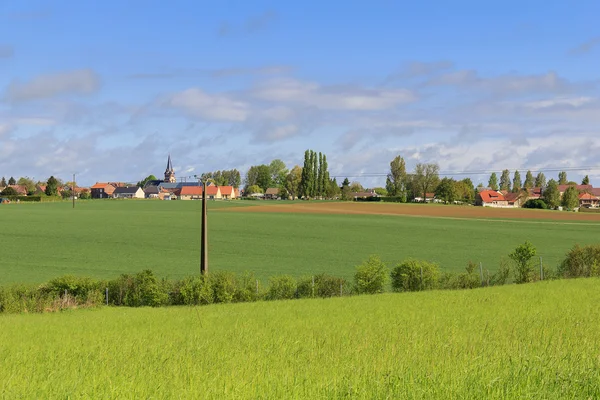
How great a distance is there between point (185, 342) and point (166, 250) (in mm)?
48338

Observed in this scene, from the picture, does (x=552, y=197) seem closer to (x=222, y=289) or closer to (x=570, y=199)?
(x=570, y=199)

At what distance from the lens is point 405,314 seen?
23.3 metres

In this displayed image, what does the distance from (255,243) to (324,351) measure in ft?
191

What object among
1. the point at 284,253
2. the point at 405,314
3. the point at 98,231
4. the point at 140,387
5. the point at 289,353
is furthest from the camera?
the point at 98,231

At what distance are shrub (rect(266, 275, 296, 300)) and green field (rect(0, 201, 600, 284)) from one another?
10785mm

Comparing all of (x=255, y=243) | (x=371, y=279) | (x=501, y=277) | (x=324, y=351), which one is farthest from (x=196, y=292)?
(x=255, y=243)

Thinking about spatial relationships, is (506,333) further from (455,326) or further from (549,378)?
(549,378)

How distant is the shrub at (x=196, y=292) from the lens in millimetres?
33997

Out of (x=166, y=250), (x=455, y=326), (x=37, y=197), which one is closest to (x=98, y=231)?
(x=166, y=250)

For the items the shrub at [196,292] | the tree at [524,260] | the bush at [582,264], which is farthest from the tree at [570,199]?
the shrub at [196,292]

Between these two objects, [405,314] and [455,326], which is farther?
[405,314]

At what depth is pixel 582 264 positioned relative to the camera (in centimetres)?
4259

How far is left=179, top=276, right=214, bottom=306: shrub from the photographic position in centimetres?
3400

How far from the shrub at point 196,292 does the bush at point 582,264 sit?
2532 cm
